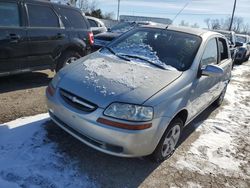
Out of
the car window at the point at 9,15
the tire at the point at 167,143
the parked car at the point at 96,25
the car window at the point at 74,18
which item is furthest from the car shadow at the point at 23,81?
the parked car at the point at 96,25

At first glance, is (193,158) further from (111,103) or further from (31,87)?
(31,87)

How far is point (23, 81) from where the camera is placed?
6.64m

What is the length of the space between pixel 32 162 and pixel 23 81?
11.9 feet

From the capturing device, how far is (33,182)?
10.2 feet

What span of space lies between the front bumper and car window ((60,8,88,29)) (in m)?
3.94

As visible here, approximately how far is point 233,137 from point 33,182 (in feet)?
11.7

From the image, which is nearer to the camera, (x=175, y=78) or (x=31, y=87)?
(x=175, y=78)

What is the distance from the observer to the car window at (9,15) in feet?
17.8

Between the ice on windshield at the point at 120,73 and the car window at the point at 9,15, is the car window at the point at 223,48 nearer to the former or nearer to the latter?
the ice on windshield at the point at 120,73

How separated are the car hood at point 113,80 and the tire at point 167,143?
0.60m

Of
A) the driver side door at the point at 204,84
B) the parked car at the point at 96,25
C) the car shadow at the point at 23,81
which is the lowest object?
the car shadow at the point at 23,81

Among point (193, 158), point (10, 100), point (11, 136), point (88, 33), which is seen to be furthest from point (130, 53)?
point (88, 33)

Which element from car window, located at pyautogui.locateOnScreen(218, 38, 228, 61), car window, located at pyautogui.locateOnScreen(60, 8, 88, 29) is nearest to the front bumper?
car window, located at pyautogui.locateOnScreen(218, 38, 228, 61)

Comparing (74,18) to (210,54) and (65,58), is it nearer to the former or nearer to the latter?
(65,58)
